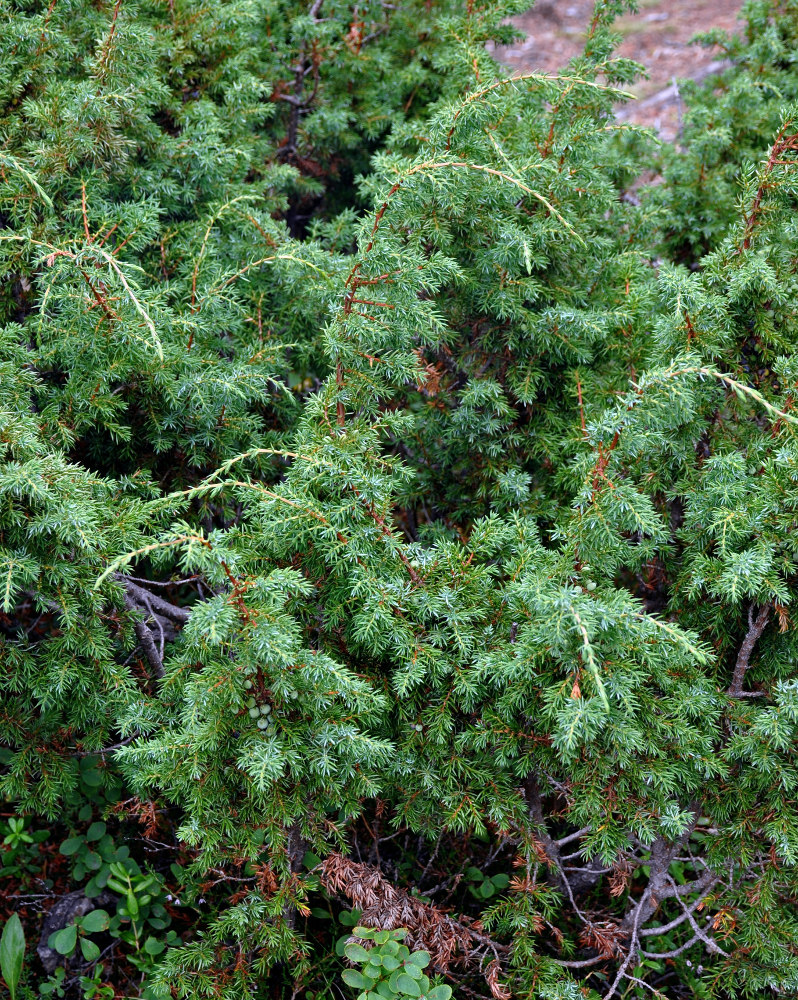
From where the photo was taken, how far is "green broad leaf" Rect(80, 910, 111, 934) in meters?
2.10

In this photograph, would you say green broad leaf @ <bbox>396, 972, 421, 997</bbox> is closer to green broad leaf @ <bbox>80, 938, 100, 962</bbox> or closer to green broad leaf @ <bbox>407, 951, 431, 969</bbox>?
green broad leaf @ <bbox>407, 951, 431, 969</bbox>

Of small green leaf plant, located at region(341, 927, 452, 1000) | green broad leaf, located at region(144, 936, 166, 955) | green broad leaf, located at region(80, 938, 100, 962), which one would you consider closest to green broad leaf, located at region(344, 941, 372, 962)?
small green leaf plant, located at region(341, 927, 452, 1000)

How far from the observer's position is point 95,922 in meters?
2.11

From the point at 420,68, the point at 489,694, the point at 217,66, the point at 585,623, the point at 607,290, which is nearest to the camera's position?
the point at 585,623

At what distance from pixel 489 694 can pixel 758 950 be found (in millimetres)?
842

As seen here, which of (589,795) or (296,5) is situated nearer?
(589,795)

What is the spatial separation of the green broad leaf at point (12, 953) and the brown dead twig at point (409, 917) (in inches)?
32.3

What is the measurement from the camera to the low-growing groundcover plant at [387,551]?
1.63 metres

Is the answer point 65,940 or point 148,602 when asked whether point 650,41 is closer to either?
point 148,602

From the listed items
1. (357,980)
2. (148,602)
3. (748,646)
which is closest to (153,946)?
(357,980)

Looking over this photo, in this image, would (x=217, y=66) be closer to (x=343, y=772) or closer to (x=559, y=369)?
(x=559, y=369)

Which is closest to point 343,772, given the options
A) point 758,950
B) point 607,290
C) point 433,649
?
point 433,649

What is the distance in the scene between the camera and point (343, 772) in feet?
5.41

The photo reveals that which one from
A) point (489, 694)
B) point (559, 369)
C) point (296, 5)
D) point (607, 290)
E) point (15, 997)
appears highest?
point (296, 5)
